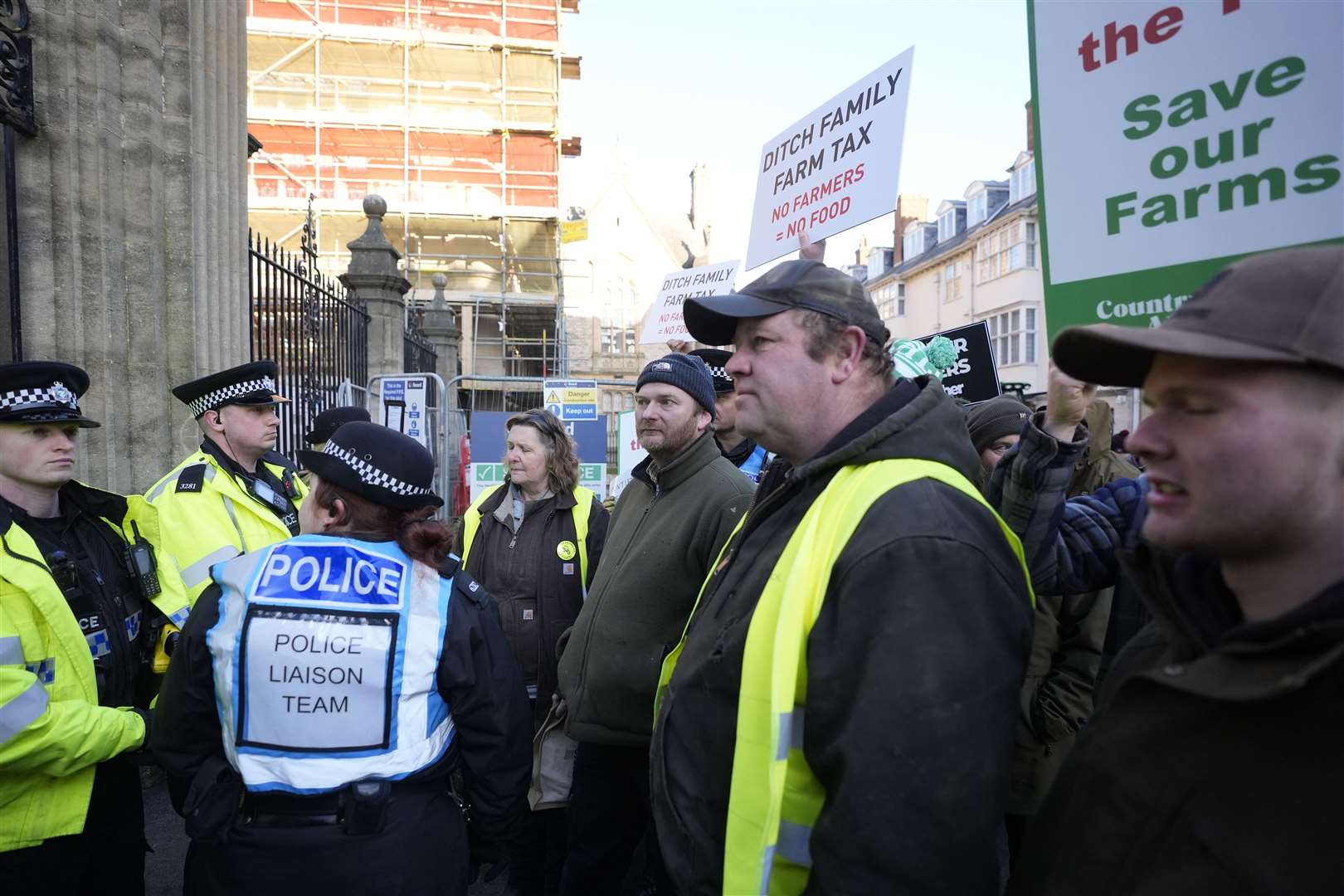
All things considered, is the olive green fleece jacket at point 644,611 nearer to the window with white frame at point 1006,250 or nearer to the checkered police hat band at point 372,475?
the checkered police hat band at point 372,475

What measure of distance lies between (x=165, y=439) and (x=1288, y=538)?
5695 mm

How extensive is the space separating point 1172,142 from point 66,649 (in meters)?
3.18

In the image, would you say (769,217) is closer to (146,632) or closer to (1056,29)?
(1056,29)

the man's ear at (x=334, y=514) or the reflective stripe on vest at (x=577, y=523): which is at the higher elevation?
the man's ear at (x=334, y=514)

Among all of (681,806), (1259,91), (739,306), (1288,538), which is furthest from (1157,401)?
(681,806)

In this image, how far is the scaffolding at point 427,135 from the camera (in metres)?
20.4

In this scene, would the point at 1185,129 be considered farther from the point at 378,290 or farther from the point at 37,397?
the point at 378,290

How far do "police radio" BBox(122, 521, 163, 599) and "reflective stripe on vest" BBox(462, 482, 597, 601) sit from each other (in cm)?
126

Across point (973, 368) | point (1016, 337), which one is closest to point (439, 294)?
point (973, 368)

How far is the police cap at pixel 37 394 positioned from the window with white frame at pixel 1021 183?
3208cm

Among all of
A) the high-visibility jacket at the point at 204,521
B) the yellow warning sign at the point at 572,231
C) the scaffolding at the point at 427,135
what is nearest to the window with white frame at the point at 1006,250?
the yellow warning sign at the point at 572,231

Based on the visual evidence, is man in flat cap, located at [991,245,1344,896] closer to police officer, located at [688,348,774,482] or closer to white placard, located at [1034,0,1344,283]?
white placard, located at [1034,0,1344,283]

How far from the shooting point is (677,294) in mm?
7234

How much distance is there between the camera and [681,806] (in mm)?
1790
